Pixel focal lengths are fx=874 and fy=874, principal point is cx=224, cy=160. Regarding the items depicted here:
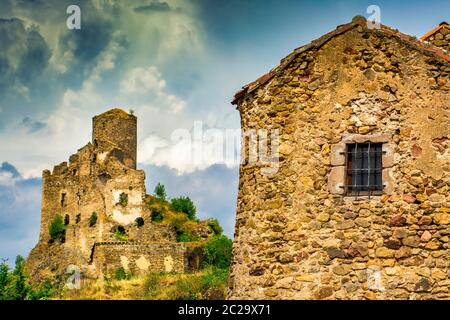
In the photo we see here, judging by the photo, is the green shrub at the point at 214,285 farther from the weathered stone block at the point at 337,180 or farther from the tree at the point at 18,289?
the weathered stone block at the point at 337,180

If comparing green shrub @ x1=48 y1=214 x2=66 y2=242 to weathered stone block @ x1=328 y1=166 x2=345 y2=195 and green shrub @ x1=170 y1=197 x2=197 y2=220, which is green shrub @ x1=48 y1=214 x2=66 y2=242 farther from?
weathered stone block @ x1=328 y1=166 x2=345 y2=195

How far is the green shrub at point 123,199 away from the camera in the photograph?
189 feet

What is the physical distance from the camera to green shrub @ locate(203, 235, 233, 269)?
41.2 metres

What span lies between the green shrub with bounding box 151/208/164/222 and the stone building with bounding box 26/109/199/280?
2.11ft

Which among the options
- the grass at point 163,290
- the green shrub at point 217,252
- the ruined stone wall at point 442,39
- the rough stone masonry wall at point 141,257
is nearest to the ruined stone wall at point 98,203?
the rough stone masonry wall at point 141,257

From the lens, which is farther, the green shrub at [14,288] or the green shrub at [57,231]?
the green shrub at [57,231]

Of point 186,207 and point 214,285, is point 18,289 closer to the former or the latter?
point 214,285

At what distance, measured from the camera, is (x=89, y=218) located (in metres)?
59.7

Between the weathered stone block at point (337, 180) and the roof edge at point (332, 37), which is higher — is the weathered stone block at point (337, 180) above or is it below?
below

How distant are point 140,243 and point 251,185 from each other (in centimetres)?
3755

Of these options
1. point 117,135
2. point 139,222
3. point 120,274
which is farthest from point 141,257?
point 117,135

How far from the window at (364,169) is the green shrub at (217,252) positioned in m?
26.5

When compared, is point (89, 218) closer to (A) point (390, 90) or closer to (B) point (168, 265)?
(B) point (168, 265)

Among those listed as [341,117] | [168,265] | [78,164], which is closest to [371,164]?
[341,117]
